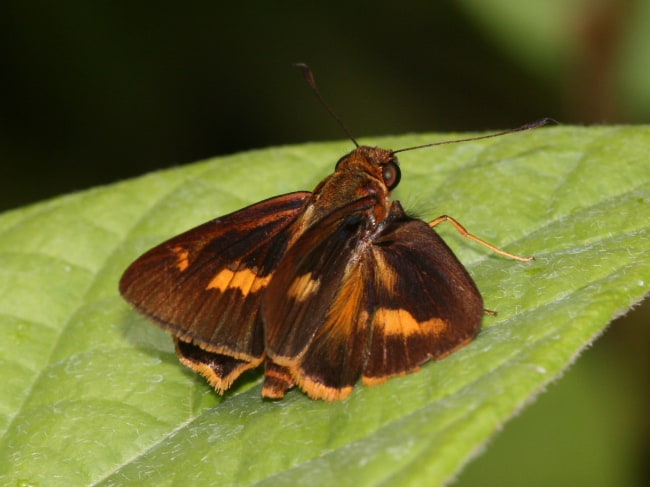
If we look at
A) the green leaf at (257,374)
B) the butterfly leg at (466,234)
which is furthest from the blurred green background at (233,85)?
the butterfly leg at (466,234)

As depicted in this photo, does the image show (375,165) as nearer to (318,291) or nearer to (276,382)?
(318,291)

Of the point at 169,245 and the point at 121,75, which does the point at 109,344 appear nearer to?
the point at 169,245

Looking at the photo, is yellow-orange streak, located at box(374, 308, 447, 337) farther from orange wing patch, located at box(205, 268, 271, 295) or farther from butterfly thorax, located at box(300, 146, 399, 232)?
orange wing patch, located at box(205, 268, 271, 295)

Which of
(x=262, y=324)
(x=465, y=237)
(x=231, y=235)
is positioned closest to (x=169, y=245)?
(x=231, y=235)

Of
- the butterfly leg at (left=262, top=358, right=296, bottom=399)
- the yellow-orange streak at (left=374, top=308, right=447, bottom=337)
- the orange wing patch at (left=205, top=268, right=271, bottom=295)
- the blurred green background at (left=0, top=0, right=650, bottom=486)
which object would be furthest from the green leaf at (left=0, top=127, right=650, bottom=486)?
the blurred green background at (left=0, top=0, right=650, bottom=486)

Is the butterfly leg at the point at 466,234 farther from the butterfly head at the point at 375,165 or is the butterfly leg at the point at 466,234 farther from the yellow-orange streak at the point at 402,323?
the yellow-orange streak at the point at 402,323

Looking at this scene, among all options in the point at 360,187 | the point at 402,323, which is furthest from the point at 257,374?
the point at 360,187
